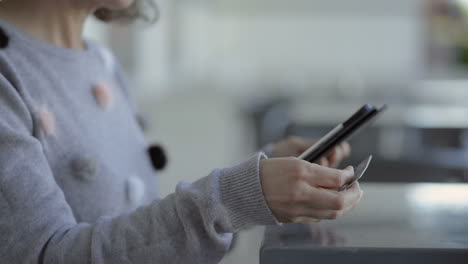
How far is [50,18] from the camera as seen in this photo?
2.79ft

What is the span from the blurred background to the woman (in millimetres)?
2451

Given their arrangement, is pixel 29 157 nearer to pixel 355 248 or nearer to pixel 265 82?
pixel 355 248

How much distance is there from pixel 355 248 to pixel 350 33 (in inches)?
188

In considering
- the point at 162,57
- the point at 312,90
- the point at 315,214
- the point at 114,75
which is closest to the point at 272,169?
the point at 315,214

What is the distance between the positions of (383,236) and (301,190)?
0.46 ft

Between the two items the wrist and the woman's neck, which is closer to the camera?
the wrist

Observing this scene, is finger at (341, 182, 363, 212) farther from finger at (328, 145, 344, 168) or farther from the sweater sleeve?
finger at (328, 145, 344, 168)

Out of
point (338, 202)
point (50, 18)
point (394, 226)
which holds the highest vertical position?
point (50, 18)

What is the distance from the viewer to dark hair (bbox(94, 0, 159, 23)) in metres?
1.06

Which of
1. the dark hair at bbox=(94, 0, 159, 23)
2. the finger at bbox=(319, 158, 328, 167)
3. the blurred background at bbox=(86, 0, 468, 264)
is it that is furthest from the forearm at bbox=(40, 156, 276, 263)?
the blurred background at bbox=(86, 0, 468, 264)

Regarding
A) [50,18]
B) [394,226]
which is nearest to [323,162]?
[394,226]

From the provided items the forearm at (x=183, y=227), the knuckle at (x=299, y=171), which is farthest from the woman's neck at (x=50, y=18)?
the knuckle at (x=299, y=171)

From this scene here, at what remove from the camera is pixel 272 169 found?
1.92ft

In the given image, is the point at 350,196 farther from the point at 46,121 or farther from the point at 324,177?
the point at 46,121
